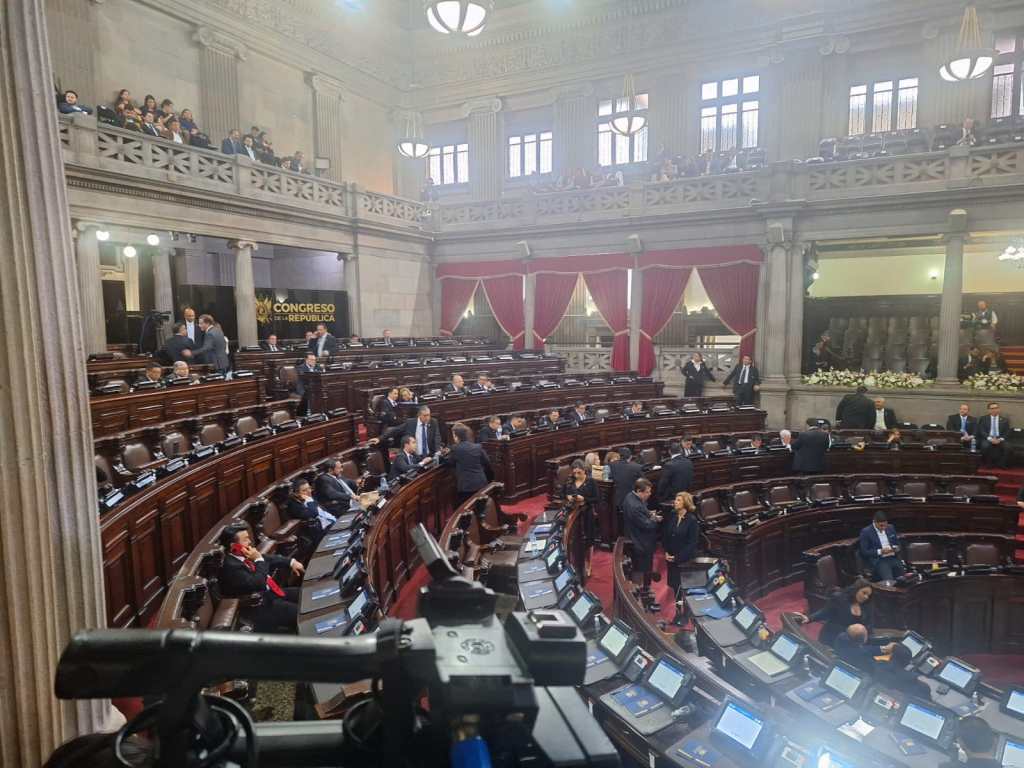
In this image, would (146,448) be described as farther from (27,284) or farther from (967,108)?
(967,108)

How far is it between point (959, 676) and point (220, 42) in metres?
18.5

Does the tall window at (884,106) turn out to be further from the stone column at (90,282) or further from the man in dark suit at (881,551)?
the stone column at (90,282)

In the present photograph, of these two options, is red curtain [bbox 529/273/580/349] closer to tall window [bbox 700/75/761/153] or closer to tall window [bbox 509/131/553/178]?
tall window [bbox 509/131/553/178]

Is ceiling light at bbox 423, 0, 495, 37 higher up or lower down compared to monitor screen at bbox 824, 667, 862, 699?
higher up

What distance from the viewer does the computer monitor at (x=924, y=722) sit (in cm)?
422

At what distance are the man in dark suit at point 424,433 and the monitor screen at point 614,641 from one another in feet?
16.6

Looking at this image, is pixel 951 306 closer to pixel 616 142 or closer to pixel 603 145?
pixel 616 142

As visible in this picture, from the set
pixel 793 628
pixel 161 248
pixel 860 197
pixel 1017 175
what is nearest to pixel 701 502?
pixel 793 628

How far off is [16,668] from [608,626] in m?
3.58

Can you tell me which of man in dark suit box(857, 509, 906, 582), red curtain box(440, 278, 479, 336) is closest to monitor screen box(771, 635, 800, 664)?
man in dark suit box(857, 509, 906, 582)

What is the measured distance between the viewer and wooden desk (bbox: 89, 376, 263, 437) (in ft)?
25.5

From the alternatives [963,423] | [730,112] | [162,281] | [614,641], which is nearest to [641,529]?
[614,641]

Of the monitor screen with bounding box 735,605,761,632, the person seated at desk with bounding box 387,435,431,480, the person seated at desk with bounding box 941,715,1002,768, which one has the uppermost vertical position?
the person seated at desk with bounding box 387,435,431,480

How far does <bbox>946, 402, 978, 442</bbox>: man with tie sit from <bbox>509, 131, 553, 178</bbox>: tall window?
43.9 ft
